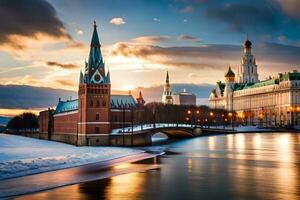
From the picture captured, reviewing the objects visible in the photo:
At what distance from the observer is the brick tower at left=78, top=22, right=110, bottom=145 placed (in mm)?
103562

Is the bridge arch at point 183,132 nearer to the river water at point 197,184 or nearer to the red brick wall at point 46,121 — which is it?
the red brick wall at point 46,121

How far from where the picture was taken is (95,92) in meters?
105

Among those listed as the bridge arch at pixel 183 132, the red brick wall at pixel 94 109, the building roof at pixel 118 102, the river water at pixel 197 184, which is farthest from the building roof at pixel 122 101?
the river water at pixel 197 184

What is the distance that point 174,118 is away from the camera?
177 m

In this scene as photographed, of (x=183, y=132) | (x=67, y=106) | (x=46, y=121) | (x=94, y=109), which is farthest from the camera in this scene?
(x=46, y=121)

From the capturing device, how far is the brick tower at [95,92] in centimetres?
10356

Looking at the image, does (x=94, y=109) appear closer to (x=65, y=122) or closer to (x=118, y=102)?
(x=65, y=122)

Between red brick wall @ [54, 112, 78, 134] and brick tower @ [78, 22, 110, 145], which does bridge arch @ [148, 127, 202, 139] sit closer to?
brick tower @ [78, 22, 110, 145]

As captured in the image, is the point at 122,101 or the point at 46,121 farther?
the point at 46,121

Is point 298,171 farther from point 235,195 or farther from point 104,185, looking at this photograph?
point 104,185

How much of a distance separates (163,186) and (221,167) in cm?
1462

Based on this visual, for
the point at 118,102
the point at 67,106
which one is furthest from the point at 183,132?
the point at 67,106

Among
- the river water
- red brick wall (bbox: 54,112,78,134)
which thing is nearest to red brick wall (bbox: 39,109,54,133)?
red brick wall (bbox: 54,112,78,134)

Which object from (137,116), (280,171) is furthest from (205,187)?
(137,116)
